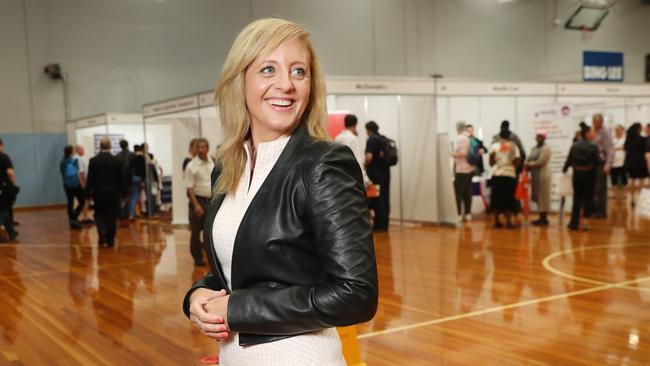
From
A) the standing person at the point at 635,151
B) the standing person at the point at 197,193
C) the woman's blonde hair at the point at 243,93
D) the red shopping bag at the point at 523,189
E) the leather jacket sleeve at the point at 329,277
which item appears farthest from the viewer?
the standing person at the point at 635,151

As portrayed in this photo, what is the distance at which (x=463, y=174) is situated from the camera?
11.1m

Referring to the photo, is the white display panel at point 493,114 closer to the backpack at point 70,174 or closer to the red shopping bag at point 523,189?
the red shopping bag at point 523,189

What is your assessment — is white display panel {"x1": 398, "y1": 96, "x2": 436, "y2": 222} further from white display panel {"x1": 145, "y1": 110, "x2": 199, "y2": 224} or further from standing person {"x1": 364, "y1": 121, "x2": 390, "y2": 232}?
white display panel {"x1": 145, "y1": 110, "x2": 199, "y2": 224}

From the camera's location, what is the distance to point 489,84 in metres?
10.9

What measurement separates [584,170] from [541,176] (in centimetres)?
140

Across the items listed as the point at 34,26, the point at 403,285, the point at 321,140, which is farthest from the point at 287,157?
the point at 34,26

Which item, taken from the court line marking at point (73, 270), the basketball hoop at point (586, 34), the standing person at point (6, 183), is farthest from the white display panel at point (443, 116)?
the basketball hoop at point (586, 34)

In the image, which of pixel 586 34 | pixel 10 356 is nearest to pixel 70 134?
pixel 10 356

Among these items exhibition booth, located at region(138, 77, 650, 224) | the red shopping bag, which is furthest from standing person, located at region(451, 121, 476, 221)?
the red shopping bag

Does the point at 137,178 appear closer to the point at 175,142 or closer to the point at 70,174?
the point at 70,174

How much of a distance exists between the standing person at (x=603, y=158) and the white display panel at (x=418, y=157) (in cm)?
281

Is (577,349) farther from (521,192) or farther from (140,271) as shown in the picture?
(521,192)

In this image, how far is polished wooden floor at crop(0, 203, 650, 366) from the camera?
4164mm

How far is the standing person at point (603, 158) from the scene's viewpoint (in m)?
10.6
